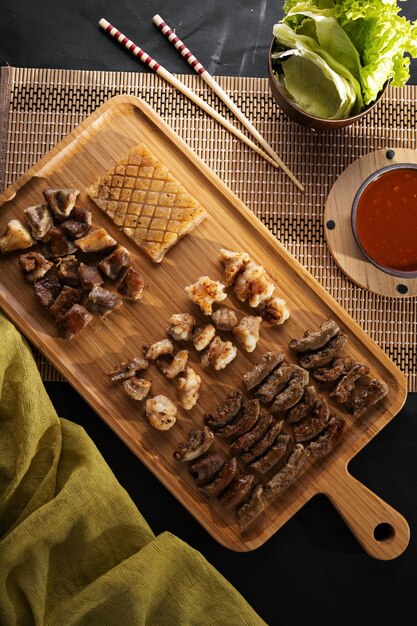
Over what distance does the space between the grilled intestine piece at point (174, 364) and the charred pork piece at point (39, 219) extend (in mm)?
1293

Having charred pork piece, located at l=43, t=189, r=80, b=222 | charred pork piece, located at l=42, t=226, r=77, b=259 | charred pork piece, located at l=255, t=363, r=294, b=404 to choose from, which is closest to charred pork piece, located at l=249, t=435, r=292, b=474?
charred pork piece, located at l=255, t=363, r=294, b=404

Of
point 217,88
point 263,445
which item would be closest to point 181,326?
point 263,445

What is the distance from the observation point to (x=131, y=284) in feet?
17.2

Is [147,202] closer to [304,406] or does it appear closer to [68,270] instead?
[68,270]

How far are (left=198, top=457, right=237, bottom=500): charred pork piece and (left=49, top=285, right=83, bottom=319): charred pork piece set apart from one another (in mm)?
1639

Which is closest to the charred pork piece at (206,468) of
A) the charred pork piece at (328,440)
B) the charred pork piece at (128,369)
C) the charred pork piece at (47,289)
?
the charred pork piece at (328,440)

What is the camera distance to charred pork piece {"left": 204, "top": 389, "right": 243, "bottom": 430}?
17.0 feet

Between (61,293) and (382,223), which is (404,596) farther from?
(61,293)

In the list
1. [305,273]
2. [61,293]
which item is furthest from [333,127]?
[61,293]

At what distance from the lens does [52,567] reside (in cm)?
500

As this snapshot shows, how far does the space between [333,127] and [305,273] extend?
1.09 m

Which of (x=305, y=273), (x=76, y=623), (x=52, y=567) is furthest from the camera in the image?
(x=305, y=273)

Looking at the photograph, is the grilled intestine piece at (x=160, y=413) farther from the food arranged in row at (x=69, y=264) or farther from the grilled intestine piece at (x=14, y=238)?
the grilled intestine piece at (x=14, y=238)

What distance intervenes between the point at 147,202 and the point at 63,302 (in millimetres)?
971
